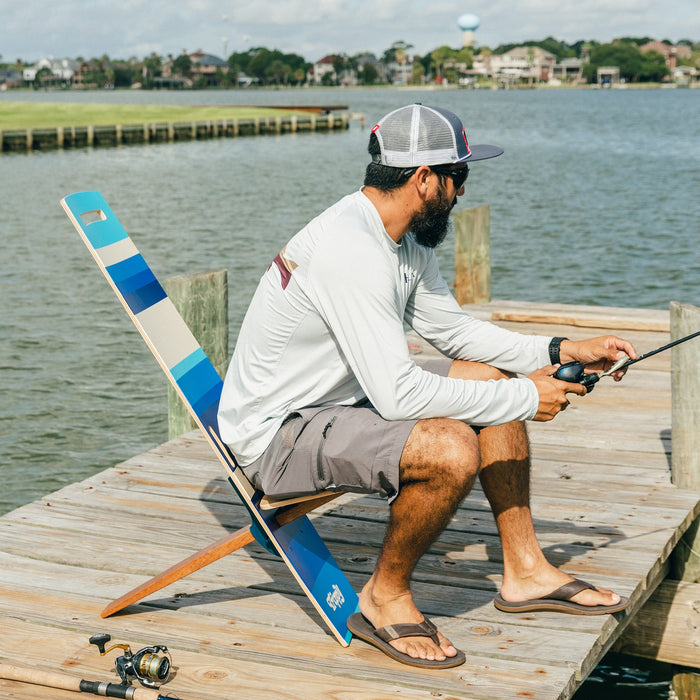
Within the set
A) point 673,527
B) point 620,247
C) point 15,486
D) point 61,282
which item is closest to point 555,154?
point 620,247

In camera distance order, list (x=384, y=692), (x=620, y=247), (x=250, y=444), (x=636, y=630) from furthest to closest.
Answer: (x=620, y=247) → (x=636, y=630) → (x=250, y=444) → (x=384, y=692)

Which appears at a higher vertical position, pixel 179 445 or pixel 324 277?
pixel 324 277

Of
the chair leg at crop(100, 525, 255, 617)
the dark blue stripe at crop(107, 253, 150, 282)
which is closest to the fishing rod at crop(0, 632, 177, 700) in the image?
the chair leg at crop(100, 525, 255, 617)

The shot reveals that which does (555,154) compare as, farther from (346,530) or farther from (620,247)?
(346,530)

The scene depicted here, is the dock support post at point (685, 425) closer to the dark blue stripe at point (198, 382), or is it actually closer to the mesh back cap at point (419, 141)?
the mesh back cap at point (419, 141)

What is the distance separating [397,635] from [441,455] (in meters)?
0.62

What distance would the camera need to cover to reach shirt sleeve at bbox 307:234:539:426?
302cm

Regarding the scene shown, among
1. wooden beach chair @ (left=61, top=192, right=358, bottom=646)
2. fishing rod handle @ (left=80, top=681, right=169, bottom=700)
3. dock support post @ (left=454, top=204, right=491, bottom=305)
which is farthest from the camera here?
dock support post @ (left=454, top=204, right=491, bottom=305)

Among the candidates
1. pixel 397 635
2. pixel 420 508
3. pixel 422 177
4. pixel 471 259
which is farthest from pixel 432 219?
pixel 471 259

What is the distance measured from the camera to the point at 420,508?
3115 millimetres

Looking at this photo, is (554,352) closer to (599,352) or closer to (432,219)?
(599,352)

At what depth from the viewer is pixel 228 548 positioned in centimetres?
351

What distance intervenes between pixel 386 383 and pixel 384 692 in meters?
0.93

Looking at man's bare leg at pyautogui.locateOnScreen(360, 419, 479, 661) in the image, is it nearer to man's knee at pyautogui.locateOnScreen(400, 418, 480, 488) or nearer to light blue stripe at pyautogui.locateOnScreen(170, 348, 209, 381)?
man's knee at pyautogui.locateOnScreen(400, 418, 480, 488)
